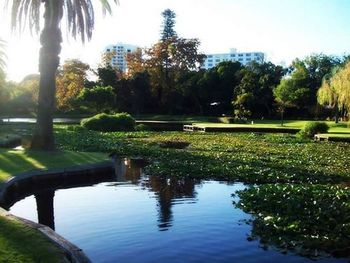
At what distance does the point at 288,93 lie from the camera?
66.5 meters

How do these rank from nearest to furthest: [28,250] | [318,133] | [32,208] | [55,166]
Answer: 1. [28,250]
2. [32,208]
3. [55,166]
4. [318,133]

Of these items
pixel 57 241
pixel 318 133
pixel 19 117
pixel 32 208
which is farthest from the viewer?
pixel 19 117

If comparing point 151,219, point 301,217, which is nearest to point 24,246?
point 151,219

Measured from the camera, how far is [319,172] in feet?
64.7

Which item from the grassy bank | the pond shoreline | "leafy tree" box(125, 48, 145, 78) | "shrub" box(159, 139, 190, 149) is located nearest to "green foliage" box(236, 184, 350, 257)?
the grassy bank

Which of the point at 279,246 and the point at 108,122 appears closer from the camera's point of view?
the point at 279,246

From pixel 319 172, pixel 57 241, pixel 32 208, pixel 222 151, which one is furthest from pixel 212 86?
pixel 57 241

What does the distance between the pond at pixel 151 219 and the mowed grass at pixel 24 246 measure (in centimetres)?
159

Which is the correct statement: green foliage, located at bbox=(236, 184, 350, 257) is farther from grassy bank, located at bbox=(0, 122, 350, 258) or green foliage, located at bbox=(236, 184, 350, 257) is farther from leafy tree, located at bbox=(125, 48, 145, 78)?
leafy tree, located at bbox=(125, 48, 145, 78)

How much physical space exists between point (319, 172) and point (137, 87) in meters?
64.3

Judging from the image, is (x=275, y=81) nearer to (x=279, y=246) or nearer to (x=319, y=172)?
(x=319, y=172)

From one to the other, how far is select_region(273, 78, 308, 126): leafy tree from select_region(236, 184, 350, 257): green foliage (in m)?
52.5

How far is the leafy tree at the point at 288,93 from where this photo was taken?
66312 mm

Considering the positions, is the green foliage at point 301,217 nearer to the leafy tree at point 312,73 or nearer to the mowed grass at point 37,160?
the mowed grass at point 37,160
